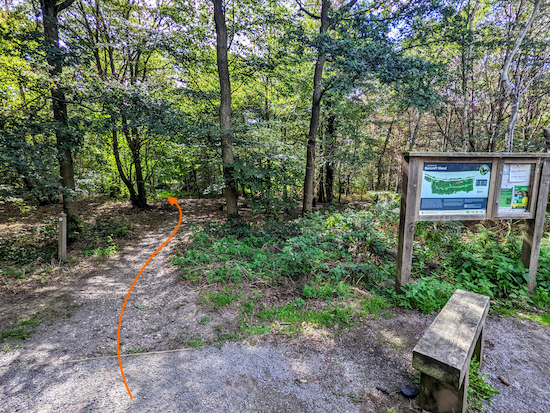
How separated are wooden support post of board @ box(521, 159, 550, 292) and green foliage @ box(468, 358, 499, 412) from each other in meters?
2.49

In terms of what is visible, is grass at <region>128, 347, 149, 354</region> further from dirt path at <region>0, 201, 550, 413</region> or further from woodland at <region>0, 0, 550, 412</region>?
woodland at <region>0, 0, 550, 412</region>

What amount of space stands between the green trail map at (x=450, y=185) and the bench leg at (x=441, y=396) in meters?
2.58

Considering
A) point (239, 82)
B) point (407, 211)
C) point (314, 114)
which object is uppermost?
point (239, 82)

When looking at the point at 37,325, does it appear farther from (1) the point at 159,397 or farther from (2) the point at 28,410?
(1) the point at 159,397

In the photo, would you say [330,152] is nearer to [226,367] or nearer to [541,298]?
[541,298]

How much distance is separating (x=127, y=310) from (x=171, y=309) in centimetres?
78

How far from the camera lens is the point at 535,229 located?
12.5ft

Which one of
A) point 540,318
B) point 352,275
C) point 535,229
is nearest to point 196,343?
point 352,275

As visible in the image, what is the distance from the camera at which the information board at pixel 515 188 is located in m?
3.76

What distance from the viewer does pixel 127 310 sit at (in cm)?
403

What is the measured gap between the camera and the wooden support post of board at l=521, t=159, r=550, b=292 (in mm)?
3742

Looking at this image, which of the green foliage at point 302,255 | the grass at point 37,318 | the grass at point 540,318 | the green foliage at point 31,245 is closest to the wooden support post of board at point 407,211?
the green foliage at point 302,255

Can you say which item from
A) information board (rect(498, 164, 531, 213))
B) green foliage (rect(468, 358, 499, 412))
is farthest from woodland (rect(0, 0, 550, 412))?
information board (rect(498, 164, 531, 213))

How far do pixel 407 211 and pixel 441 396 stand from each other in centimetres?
233
